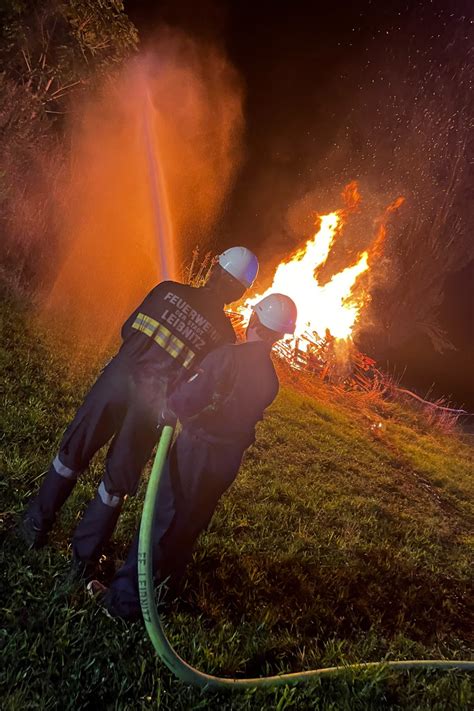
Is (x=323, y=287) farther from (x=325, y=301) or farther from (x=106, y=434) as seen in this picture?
(x=106, y=434)

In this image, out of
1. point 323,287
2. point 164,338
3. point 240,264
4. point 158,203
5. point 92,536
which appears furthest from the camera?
point 158,203

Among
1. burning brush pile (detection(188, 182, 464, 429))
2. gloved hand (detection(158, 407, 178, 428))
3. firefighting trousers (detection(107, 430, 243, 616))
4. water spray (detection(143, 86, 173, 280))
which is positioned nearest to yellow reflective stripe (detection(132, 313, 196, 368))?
gloved hand (detection(158, 407, 178, 428))

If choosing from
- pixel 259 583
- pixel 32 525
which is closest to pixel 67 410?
pixel 32 525

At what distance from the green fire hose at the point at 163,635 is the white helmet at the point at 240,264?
1.43 metres

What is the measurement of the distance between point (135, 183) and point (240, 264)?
48.0 ft

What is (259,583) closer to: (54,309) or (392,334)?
(54,309)

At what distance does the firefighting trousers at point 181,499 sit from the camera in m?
2.84

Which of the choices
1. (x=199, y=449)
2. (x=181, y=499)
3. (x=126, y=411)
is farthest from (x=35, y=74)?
(x=181, y=499)

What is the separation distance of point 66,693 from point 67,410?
4068 millimetres

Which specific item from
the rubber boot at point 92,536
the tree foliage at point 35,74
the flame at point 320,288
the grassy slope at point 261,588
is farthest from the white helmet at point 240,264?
the flame at point 320,288

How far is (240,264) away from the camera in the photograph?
362 centimetres

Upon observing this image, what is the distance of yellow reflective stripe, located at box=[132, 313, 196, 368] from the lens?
327 centimetres

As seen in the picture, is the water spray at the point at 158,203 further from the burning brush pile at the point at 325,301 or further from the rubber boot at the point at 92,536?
the rubber boot at the point at 92,536

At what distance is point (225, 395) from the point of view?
9.28 feet
